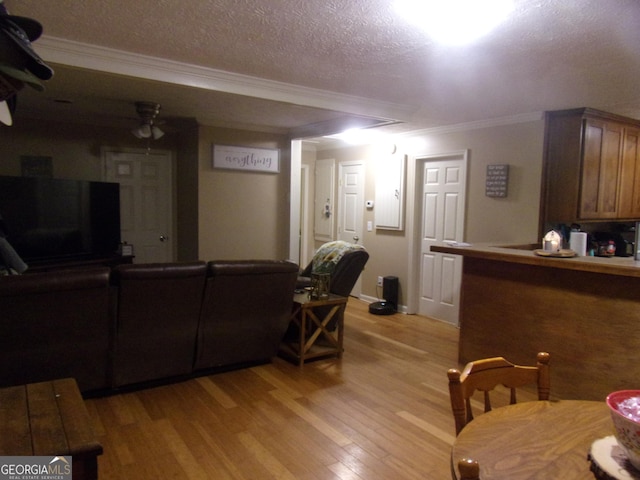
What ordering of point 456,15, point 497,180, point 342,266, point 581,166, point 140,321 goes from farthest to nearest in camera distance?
point 497,180 → point 342,266 → point 581,166 → point 140,321 → point 456,15

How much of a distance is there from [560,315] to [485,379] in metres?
1.86

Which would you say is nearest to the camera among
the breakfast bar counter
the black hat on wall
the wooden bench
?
the black hat on wall

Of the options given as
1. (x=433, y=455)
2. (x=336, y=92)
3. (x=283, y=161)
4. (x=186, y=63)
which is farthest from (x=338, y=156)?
(x=433, y=455)

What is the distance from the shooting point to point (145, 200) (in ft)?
18.9

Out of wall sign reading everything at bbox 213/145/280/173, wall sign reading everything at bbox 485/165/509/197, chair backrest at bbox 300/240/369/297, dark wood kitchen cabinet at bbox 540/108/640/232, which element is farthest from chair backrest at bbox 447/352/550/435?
wall sign reading everything at bbox 213/145/280/173

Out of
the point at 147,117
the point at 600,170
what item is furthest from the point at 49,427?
the point at 600,170

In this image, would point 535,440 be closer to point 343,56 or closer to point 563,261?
point 563,261

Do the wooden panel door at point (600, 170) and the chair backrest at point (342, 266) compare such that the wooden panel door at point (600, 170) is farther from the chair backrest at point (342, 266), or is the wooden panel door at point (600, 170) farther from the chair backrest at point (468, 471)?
the chair backrest at point (468, 471)

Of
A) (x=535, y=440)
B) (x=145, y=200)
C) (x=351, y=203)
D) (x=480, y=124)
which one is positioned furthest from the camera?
(x=351, y=203)

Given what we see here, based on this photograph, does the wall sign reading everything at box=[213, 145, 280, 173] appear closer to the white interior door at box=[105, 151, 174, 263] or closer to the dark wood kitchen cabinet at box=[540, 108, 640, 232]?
the white interior door at box=[105, 151, 174, 263]

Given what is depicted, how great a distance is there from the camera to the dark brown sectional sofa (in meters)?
2.64

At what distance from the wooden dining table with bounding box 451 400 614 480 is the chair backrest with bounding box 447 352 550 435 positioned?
0.08 meters

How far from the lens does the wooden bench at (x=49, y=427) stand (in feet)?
4.36

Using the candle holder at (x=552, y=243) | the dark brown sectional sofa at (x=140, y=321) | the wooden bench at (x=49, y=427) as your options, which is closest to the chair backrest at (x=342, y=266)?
the dark brown sectional sofa at (x=140, y=321)
